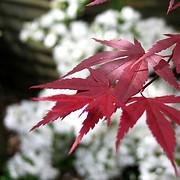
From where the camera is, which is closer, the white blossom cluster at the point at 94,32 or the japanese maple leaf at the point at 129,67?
the japanese maple leaf at the point at 129,67

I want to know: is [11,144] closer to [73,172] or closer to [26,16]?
[73,172]

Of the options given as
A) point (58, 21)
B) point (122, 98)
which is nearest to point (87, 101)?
point (122, 98)

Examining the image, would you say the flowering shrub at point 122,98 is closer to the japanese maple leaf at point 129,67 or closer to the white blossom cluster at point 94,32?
the japanese maple leaf at point 129,67

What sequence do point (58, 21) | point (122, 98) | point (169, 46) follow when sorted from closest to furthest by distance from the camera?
point (122, 98)
point (169, 46)
point (58, 21)

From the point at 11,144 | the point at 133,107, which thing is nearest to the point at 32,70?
the point at 11,144

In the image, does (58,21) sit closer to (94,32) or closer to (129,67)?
(94,32)

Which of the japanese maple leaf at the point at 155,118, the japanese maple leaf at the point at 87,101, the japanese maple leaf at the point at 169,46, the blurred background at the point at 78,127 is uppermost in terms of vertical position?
the japanese maple leaf at the point at 169,46

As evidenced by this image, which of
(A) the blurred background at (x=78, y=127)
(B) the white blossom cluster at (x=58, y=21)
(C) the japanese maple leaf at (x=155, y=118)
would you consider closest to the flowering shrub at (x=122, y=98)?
(C) the japanese maple leaf at (x=155, y=118)

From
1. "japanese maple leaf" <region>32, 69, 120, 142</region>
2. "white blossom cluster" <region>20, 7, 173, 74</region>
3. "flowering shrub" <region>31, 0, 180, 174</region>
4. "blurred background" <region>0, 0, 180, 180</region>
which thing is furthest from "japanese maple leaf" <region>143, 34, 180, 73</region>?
"white blossom cluster" <region>20, 7, 173, 74</region>

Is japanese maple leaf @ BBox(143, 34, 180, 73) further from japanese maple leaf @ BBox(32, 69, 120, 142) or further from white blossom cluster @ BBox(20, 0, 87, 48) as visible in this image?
white blossom cluster @ BBox(20, 0, 87, 48)
